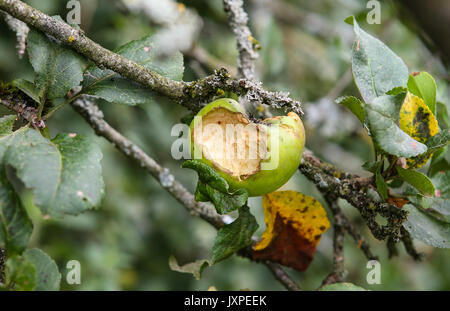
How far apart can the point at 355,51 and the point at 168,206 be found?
1170 millimetres

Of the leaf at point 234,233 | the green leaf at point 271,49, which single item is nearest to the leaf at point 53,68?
the leaf at point 234,233

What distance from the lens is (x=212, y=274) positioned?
1762 millimetres

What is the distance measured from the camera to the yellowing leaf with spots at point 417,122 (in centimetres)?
76

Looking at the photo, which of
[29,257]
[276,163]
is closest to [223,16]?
[276,163]

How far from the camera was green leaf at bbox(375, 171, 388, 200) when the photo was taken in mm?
725

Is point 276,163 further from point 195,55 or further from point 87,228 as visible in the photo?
point 87,228

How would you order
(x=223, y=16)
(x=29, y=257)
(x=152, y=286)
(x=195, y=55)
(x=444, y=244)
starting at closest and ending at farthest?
1. (x=29, y=257)
2. (x=444, y=244)
3. (x=195, y=55)
4. (x=152, y=286)
5. (x=223, y=16)

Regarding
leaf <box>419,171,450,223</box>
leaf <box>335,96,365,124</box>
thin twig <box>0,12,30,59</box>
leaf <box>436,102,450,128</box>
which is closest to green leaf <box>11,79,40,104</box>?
thin twig <box>0,12,30,59</box>

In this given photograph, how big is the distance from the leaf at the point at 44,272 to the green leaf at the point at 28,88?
0.85ft

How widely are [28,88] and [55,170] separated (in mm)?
200

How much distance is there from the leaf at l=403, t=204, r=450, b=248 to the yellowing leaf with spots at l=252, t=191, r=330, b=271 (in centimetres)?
15

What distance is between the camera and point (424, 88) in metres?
0.83

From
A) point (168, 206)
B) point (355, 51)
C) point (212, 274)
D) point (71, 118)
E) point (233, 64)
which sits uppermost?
point (355, 51)

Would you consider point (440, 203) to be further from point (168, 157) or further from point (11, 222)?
point (168, 157)
